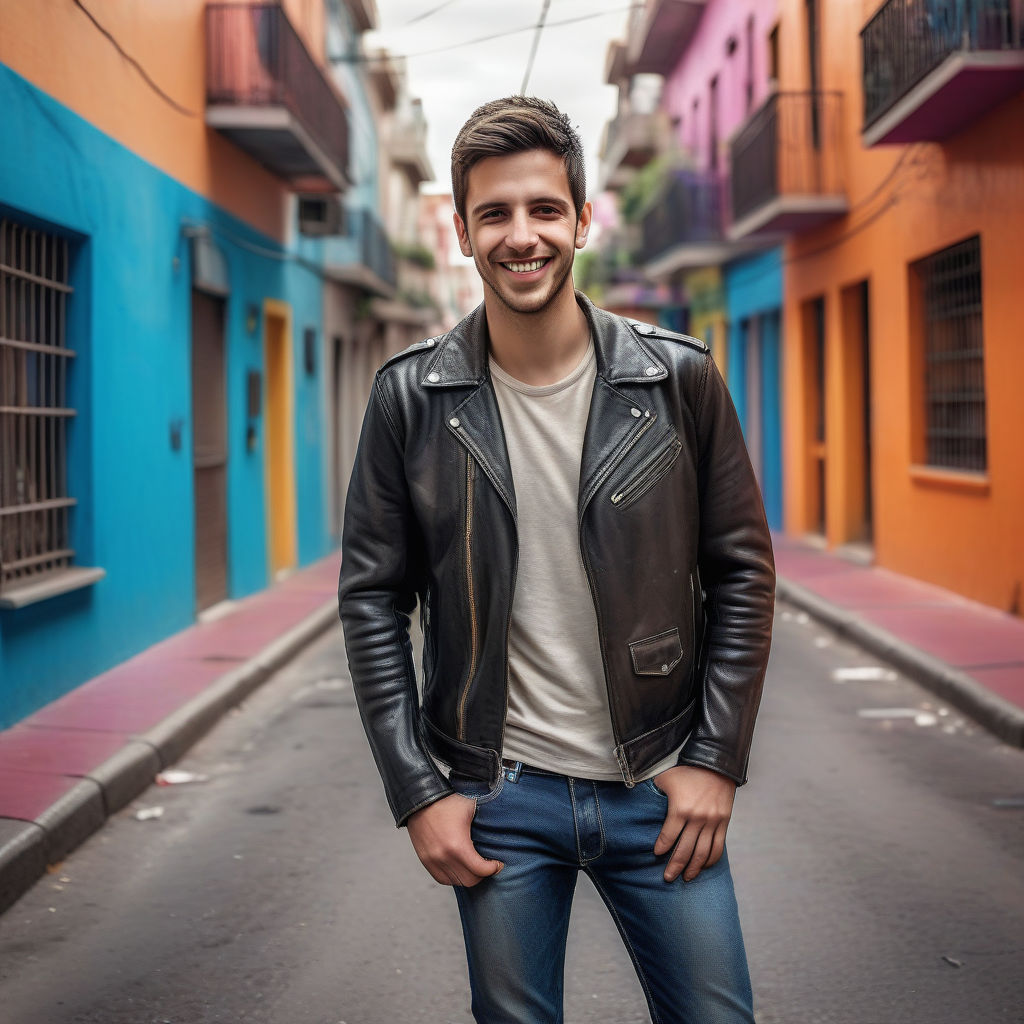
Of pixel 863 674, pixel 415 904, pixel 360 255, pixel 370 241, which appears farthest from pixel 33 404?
pixel 370 241

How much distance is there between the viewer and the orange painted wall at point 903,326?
10133 mm

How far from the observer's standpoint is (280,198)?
14695mm

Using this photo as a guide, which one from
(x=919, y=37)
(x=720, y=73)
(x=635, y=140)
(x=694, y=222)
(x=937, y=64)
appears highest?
(x=635, y=140)

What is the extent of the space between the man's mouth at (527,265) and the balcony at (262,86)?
33.0 feet

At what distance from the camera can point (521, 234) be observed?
2.07m

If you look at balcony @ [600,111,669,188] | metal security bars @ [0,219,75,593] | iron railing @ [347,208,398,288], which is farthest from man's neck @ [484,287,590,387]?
balcony @ [600,111,669,188]

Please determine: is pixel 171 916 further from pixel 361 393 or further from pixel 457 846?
pixel 361 393

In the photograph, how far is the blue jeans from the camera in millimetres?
2018

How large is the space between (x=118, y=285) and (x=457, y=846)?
7.56 m

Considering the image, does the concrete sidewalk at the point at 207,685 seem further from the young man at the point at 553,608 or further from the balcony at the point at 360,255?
the balcony at the point at 360,255

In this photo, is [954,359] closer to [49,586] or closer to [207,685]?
[207,685]

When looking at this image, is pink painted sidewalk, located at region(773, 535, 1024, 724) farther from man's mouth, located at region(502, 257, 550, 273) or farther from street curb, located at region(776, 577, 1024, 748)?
man's mouth, located at region(502, 257, 550, 273)

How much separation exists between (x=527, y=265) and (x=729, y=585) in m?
0.60

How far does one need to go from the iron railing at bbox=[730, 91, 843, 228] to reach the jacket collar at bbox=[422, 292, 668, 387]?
13.6 meters
